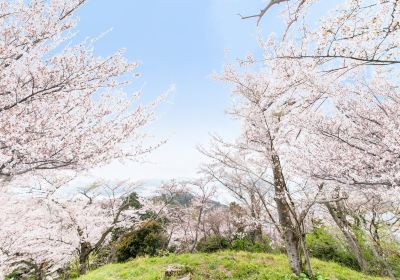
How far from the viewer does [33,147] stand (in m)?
3.82

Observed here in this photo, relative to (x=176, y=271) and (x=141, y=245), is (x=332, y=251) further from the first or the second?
(x=141, y=245)

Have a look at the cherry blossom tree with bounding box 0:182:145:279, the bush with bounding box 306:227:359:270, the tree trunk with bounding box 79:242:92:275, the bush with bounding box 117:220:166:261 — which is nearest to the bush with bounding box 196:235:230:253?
the bush with bounding box 117:220:166:261

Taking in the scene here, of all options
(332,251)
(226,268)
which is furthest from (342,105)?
(332,251)

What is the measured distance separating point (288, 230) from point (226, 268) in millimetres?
3222

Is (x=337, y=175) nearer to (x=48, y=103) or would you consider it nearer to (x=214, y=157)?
(x=214, y=157)

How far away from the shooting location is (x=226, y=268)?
1094 cm

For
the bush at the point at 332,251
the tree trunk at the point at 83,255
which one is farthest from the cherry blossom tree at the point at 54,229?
the bush at the point at 332,251

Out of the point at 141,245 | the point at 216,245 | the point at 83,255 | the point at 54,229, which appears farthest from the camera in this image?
the point at 141,245

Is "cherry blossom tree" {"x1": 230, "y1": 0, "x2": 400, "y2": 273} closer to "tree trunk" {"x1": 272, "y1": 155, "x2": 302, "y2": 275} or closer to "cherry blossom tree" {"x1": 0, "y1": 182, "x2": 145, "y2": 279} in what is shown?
"tree trunk" {"x1": 272, "y1": 155, "x2": 302, "y2": 275}

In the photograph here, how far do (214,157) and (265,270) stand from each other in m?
4.22

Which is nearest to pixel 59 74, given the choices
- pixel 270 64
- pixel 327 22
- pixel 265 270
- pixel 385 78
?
pixel 327 22

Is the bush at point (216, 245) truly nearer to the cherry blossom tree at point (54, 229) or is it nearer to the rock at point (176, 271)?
the cherry blossom tree at point (54, 229)

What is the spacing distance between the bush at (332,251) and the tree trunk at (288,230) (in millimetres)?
9234

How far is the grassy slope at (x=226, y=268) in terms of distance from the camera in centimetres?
1010
